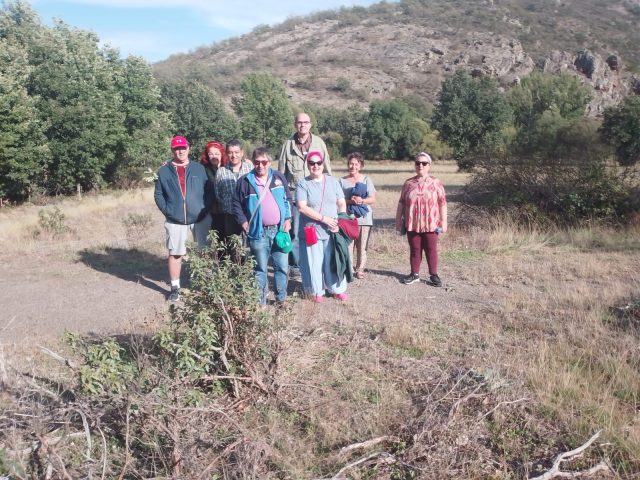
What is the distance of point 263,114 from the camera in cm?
4119

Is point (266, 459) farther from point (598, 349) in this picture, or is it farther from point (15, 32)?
point (15, 32)

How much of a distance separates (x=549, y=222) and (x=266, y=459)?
28.3ft

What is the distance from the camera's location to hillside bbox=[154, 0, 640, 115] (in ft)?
237

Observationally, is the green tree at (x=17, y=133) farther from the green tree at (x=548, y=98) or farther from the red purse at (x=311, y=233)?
the green tree at (x=548, y=98)

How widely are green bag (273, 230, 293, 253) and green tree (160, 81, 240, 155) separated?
2860cm

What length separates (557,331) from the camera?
4.57 metres

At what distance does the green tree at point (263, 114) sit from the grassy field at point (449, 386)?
35210mm

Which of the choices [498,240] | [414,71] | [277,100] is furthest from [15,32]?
[414,71]

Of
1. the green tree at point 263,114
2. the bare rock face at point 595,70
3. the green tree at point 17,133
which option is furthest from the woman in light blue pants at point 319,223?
the bare rock face at point 595,70

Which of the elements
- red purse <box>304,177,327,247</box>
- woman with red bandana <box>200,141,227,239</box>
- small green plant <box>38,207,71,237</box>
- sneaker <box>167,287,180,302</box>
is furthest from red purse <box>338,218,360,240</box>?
small green plant <box>38,207,71,237</box>

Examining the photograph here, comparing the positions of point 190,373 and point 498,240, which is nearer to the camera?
point 190,373

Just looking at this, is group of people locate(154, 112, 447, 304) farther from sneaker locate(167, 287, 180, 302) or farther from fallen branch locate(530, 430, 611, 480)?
fallen branch locate(530, 430, 611, 480)

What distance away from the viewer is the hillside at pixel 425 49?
72.2 metres

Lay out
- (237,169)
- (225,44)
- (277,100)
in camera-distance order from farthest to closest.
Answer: (225,44) < (277,100) < (237,169)
